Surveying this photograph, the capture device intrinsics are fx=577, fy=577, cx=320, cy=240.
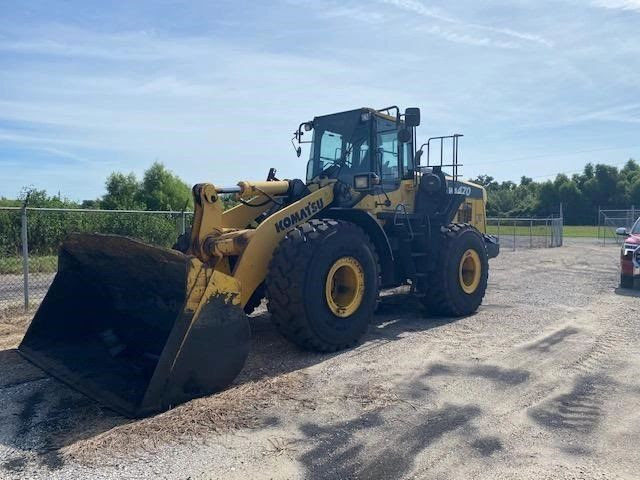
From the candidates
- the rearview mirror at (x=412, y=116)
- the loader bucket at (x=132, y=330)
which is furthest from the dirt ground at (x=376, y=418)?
the rearview mirror at (x=412, y=116)

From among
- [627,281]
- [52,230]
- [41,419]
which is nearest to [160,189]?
[52,230]

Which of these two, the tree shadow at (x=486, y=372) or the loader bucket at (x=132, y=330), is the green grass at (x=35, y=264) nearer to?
the loader bucket at (x=132, y=330)

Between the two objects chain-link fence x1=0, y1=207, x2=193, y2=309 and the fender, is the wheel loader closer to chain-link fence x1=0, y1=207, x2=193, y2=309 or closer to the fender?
the fender

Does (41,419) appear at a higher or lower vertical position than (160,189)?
lower

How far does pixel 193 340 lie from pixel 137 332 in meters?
1.69

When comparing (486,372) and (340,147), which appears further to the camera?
(340,147)

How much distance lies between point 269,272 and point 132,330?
5.24ft

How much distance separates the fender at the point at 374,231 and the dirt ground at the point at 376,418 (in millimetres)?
822

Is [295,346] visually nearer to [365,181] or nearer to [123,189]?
[365,181]

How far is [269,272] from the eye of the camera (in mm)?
5852

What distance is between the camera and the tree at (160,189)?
30.2 m

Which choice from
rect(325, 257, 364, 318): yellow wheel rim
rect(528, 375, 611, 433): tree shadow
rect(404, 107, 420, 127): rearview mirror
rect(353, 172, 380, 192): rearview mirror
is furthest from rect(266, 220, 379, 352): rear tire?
rect(528, 375, 611, 433): tree shadow

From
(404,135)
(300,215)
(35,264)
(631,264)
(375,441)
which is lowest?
(375,441)

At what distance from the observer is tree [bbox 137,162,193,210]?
30.2m
